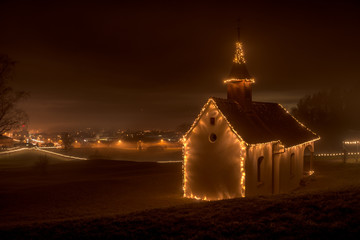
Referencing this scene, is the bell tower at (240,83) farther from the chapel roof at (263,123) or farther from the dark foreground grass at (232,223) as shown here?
the dark foreground grass at (232,223)

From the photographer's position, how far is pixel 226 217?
9820mm

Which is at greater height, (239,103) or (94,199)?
(239,103)

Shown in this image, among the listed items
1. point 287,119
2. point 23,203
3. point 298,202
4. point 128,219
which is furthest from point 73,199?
point 287,119

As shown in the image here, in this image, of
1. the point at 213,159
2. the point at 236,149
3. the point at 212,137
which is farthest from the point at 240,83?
the point at 213,159

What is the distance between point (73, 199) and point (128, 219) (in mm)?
8955

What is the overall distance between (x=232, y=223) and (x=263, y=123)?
11.5m

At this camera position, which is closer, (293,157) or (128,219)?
(128,219)

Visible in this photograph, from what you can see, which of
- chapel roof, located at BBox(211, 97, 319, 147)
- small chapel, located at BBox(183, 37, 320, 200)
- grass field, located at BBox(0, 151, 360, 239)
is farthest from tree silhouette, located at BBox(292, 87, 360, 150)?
grass field, located at BBox(0, 151, 360, 239)

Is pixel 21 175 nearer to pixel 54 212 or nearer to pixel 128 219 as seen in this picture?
pixel 54 212

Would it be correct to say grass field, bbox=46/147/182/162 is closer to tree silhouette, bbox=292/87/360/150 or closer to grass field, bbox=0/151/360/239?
tree silhouette, bbox=292/87/360/150

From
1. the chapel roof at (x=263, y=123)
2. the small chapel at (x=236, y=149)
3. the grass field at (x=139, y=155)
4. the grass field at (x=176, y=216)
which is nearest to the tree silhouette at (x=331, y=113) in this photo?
the grass field at (x=139, y=155)

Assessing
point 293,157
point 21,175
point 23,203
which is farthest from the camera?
point 21,175

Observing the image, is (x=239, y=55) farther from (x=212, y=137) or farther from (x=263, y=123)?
(x=212, y=137)

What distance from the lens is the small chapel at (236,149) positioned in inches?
648
